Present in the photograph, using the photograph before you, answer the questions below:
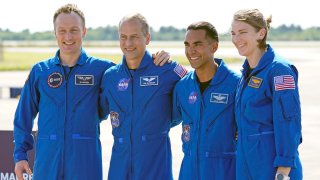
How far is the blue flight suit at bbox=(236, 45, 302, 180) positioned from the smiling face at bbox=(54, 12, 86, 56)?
1512mm

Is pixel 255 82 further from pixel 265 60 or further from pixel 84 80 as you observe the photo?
pixel 84 80

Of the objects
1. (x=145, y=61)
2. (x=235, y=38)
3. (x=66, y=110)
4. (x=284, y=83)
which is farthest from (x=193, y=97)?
(x=66, y=110)

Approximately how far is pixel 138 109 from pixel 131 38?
0.57 meters

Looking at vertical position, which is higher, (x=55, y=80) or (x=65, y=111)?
(x=55, y=80)

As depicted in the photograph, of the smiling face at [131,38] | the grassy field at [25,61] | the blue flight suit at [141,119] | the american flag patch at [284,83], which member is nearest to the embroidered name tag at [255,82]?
the american flag patch at [284,83]

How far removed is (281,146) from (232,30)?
35.0 inches

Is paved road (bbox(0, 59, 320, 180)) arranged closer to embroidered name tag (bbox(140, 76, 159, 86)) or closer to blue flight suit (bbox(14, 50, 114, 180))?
blue flight suit (bbox(14, 50, 114, 180))

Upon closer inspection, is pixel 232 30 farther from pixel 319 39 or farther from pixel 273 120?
pixel 319 39

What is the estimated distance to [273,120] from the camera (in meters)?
4.57

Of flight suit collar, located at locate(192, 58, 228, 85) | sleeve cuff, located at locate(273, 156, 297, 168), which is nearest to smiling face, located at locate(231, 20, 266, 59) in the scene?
flight suit collar, located at locate(192, 58, 228, 85)

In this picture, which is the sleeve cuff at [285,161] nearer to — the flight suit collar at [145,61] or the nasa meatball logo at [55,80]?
the flight suit collar at [145,61]

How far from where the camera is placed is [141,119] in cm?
550

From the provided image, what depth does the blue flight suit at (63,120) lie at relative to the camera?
561 cm

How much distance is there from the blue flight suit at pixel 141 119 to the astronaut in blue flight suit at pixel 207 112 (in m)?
0.29
